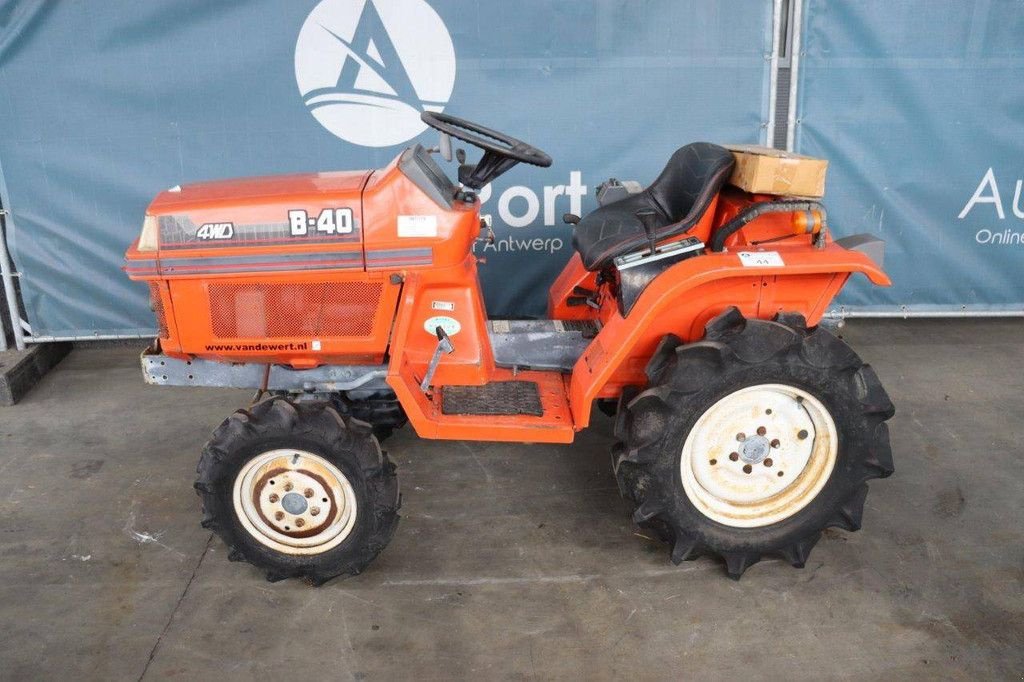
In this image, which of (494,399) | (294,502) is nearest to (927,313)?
(494,399)

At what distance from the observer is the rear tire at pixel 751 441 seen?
8.68 ft

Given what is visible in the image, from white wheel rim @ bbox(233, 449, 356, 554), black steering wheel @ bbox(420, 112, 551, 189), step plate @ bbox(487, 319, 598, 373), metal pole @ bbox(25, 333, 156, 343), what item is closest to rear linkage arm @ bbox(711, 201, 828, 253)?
black steering wheel @ bbox(420, 112, 551, 189)

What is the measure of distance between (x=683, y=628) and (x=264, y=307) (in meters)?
1.79

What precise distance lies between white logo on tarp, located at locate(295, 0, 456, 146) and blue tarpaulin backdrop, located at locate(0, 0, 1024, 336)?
1 cm

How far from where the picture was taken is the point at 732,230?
283 cm

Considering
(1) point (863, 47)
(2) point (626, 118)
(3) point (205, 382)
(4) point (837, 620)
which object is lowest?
(4) point (837, 620)

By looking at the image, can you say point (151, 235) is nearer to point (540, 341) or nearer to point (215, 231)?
point (215, 231)

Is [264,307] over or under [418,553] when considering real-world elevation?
over

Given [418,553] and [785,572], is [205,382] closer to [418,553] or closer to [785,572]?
[418,553]

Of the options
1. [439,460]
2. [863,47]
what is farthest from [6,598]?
[863,47]

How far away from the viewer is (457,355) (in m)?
2.96

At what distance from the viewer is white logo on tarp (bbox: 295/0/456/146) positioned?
4.29 m

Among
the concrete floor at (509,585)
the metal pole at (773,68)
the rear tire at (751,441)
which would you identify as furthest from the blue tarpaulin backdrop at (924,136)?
the rear tire at (751,441)

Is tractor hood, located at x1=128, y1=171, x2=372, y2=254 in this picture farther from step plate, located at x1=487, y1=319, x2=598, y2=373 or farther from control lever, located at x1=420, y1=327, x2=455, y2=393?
step plate, located at x1=487, y1=319, x2=598, y2=373
